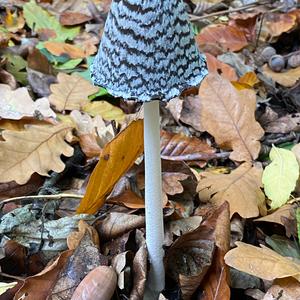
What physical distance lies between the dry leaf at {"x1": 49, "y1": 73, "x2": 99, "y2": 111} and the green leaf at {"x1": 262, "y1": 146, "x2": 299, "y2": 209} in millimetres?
1030

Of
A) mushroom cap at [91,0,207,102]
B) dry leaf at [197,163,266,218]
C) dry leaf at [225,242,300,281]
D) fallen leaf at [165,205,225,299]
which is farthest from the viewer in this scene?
dry leaf at [197,163,266,218]

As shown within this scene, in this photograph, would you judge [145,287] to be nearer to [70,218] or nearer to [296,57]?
[70,218]

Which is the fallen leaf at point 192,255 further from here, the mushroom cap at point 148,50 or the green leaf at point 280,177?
the mushroom cap at point 148,50

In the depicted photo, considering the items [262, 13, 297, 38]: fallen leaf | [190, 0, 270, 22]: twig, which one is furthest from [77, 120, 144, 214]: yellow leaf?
[190, 0, 270, 22]: twig

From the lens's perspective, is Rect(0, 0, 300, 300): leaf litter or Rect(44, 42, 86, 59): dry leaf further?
Rect(44, 42, 86, 59): dry leaf

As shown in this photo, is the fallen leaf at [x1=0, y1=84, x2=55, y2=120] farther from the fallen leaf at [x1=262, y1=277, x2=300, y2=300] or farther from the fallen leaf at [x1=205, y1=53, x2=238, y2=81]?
the fallen leaf at [x1=262, y1=277, x2=300, y2=300]

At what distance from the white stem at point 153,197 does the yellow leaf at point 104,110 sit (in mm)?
1052

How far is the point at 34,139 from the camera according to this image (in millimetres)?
2234

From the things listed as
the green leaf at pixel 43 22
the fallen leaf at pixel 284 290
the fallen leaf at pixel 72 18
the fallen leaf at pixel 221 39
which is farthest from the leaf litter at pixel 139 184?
the fallen leaf at pixel 72 18

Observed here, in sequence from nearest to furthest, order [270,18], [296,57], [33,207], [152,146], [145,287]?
[152,146] → [145,287] → [33,207] → [296,57] → [270,18]

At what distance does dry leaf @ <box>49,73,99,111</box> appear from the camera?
8.97 ft

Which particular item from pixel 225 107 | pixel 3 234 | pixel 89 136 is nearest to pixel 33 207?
pixel 3 234

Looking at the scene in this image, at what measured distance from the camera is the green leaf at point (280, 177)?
2.05 m

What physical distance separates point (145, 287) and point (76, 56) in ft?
6.20
